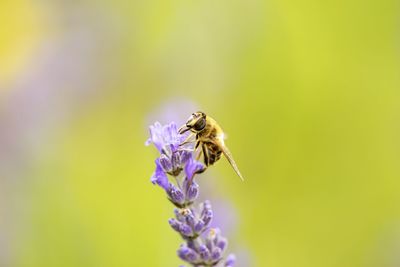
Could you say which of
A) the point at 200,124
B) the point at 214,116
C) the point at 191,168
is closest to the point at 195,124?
the point at 200,124

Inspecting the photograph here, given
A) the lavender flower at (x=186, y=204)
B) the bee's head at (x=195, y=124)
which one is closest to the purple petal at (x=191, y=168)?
the lavender flower at (x=186, y=204)

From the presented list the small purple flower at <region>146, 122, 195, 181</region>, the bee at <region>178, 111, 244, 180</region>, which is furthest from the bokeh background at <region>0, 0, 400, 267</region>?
the small purple flower at <region>146, 122, 195, 181</region>

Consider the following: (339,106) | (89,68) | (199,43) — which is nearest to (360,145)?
(339,106)

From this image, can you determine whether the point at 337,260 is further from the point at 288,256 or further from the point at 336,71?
the point at 336,71

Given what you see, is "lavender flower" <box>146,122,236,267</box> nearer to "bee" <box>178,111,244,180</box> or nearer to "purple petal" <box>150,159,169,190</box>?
"purple petal" <box>150,159,169,190</box>

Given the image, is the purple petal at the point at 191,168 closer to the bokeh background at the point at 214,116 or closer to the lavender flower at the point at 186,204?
the lavender flower at the point at 186,204

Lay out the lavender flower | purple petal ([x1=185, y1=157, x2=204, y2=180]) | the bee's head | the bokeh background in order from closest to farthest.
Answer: the lavender flower < purple petal ([x1=185, y1=157, x2=204, y2=180]) < the bee's head < the bokeh background
